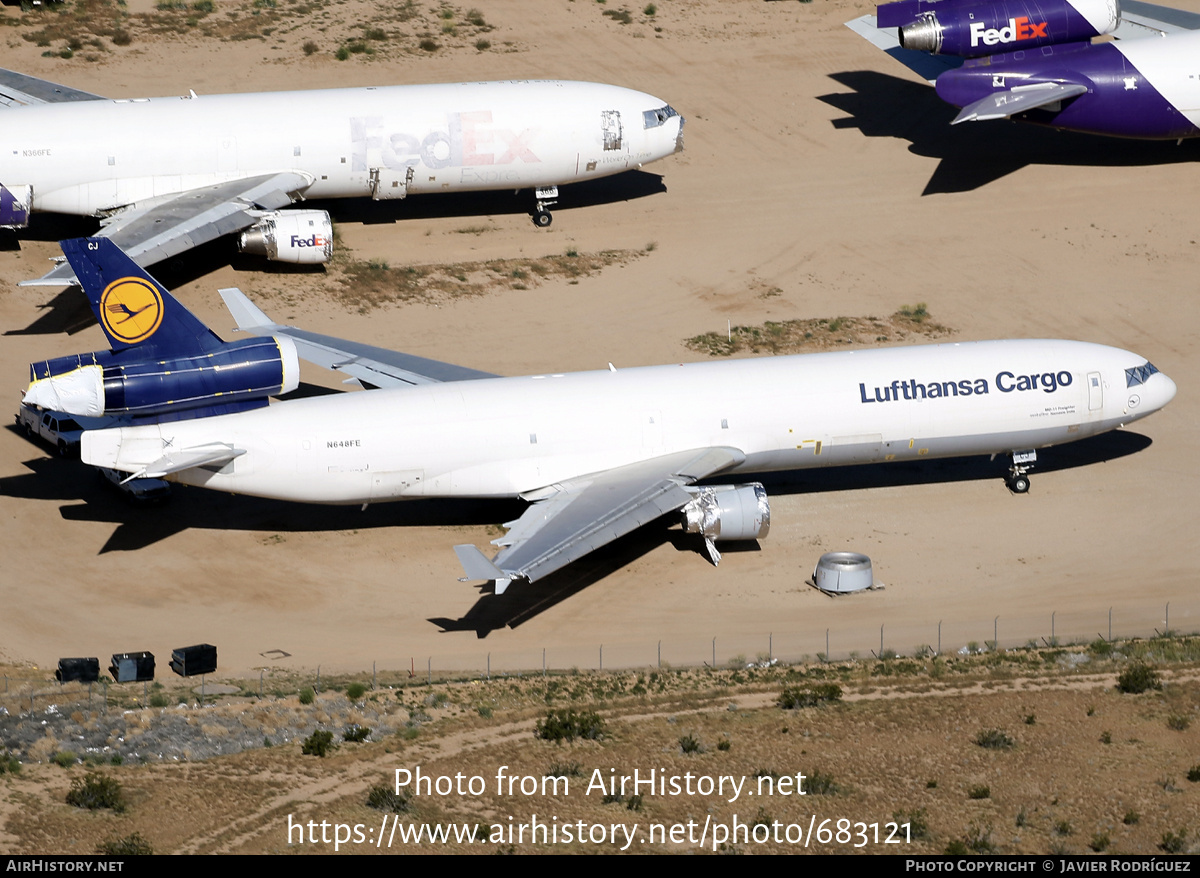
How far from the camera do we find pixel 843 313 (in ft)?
224

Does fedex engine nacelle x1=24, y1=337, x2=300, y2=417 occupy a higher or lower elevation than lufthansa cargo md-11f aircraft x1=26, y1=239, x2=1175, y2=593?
higher

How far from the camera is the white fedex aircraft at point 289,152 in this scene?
67188 mm

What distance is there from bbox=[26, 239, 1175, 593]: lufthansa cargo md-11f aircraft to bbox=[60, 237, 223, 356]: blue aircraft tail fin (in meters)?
0.05

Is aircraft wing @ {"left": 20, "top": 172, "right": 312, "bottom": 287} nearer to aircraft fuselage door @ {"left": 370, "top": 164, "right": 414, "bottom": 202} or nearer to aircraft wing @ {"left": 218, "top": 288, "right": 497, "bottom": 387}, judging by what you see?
aircraft fuselage door @ {"left": 370, "top": 164, "right": 414, "bottom": 202}

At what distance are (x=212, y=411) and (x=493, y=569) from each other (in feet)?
36.7

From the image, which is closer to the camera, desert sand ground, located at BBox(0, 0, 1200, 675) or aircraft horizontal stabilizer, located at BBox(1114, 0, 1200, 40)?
desert sand ground, located at BBox(0, 0, 1200, 675)

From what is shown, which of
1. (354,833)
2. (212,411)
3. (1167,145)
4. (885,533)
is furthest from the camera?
(1167,145)

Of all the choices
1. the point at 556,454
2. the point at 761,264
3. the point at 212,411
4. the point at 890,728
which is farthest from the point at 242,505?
the point at 761,264

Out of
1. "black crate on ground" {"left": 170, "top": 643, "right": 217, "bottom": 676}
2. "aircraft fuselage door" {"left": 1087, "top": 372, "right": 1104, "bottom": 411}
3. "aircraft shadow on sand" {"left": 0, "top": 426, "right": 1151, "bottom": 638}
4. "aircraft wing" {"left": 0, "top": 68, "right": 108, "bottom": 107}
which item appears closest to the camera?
"black crate on ground" {"left": 170, "top": 643, "right": 217, "bottom": 676}

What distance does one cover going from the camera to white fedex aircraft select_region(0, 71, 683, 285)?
67.2m

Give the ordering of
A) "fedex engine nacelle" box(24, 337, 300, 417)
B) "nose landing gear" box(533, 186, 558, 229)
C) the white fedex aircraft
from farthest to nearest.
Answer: "nose landing gear" box(533, 186, 558, 229), the white fedex aircraft, "fedex engine nacelle" box(24, 337, 300, 417)

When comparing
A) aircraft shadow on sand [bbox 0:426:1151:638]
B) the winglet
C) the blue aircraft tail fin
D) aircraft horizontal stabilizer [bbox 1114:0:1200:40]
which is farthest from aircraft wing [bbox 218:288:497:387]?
aircraft horizontal stabilizer [bbox 1114:0:1200:40]

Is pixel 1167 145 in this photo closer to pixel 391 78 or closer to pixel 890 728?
pixel 391 78

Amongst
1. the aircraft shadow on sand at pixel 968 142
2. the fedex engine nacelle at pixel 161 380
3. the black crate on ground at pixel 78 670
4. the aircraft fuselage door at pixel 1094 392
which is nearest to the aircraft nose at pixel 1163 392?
the aircraft fuselage door at pixel 1094 392
